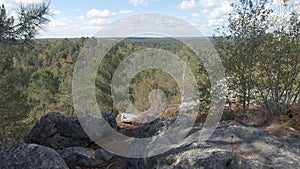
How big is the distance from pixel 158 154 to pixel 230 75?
209 inches

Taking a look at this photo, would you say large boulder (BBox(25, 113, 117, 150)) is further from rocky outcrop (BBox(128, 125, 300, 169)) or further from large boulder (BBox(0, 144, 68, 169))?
rocky outcrop (BBox(128, 125, 300, 169))

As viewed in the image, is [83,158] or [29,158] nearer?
[29,158]

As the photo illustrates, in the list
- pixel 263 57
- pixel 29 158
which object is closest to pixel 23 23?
pixel 29 158

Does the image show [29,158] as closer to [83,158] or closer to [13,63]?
[83,158]

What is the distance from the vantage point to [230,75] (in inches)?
366

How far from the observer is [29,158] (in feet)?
15.9

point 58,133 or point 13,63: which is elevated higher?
point 13,63

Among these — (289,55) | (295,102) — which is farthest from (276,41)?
(295,102)

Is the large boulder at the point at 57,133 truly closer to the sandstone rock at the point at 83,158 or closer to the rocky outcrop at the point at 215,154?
the sandstone rock at the point at 83,158

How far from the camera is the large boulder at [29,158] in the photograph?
478 cm

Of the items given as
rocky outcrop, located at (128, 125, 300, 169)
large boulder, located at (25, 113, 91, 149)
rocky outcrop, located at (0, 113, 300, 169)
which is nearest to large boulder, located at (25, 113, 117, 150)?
large boulder, located at (25, 113, 91, 149)

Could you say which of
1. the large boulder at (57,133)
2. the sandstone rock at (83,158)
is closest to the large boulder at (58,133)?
the large boulder at (57,133)

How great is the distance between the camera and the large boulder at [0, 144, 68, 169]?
478 centimetres

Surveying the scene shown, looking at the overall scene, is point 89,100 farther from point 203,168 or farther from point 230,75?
point 203,168
